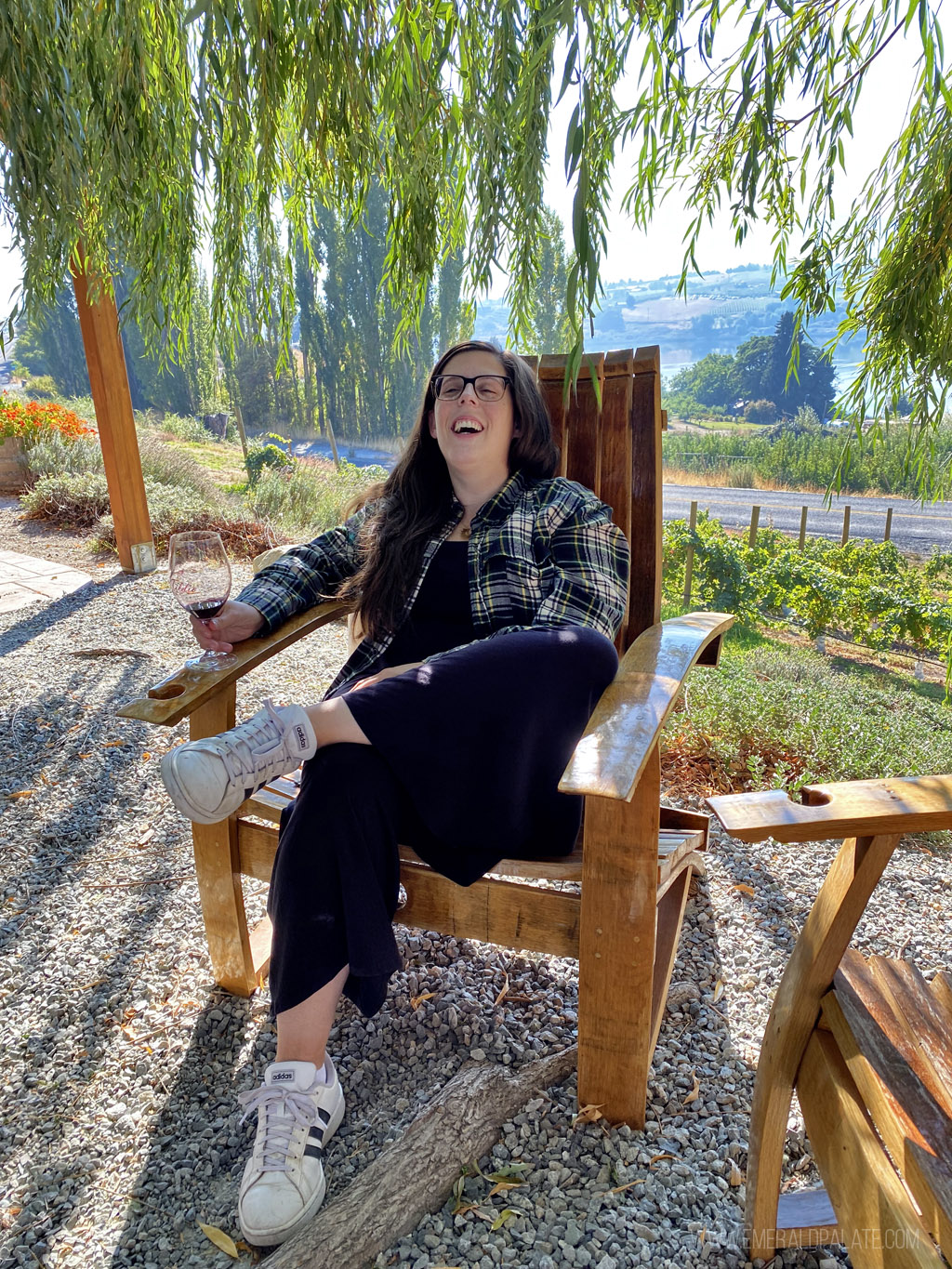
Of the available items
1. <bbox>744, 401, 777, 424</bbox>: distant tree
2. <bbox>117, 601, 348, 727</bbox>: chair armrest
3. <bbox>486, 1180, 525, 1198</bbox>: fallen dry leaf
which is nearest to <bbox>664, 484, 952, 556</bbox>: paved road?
<bbox>117, 601, 348, 727</bbox>: chair armrest

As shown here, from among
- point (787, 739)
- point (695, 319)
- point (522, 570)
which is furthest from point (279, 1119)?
point (695, 319)

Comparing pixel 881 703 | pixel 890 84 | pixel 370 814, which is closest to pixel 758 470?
pixel 881 703

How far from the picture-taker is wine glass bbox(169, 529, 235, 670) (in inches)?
57.1

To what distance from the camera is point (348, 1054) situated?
57.9 inches

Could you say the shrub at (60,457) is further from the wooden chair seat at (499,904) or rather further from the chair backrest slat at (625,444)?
the wooden chair seat at (499,904)

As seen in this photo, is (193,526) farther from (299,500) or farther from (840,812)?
(840,812)

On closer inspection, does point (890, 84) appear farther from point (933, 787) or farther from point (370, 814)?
point (370, 814)

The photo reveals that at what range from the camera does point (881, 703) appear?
150 inches

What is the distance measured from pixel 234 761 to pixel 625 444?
4.07ft

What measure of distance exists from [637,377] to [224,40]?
1080 mm

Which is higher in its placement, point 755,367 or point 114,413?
point 755,367

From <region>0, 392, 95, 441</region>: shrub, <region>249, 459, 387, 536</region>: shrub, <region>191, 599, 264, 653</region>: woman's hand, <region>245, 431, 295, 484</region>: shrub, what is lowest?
<region>249, 459, 387, 536</region>: shrub

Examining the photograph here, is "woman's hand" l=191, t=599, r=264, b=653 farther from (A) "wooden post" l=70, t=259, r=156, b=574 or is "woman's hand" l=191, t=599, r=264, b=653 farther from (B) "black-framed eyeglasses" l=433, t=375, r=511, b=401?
(A) "wooden post" l=70, t=259, r=156, b=574

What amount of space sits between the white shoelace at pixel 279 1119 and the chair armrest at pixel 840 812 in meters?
0.79
